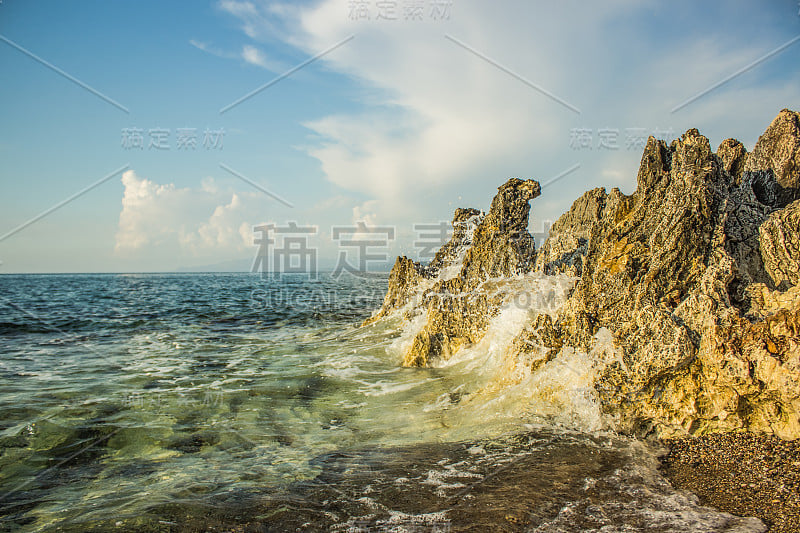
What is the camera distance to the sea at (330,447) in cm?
404

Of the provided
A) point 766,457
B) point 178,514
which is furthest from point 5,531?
point 766,457

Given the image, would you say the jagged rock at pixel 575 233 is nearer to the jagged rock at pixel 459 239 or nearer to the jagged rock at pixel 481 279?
the jagged rock at pixel 481 279

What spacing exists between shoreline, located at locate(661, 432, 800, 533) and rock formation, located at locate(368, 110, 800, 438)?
24 centimetres

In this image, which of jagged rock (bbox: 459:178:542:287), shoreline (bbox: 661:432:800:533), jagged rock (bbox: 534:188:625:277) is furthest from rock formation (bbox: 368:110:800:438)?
jagged rock (bbox: 459:178:542:287)

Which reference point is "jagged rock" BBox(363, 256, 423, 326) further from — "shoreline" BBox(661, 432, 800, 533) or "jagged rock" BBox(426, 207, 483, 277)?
"shoreline" BBox(661, 432, 800, 533)

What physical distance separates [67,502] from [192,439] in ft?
6.51

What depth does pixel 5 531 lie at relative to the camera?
4.20 metres

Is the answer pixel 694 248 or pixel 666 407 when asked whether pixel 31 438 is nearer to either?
pixel 666 407

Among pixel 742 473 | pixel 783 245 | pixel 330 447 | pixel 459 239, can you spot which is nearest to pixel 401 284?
pixel 459 239

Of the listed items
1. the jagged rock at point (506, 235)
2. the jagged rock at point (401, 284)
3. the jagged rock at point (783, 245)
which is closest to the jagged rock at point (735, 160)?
the jagged rock at point (783, 245)

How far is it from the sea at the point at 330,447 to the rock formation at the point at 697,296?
577 millimetres

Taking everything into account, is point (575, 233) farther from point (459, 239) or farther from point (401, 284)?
point (401, 284)

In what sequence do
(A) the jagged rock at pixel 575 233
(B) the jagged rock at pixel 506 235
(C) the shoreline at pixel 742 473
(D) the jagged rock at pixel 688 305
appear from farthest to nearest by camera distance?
1. (B) the jagged rock at pixel 506 235
2. (A) the jagged rock at pixel 575 233
3. (D) the jagged rock at pixel 688 305
4. (C) the shoreline at pixel 742 473

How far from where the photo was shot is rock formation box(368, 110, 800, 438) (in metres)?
5.08
